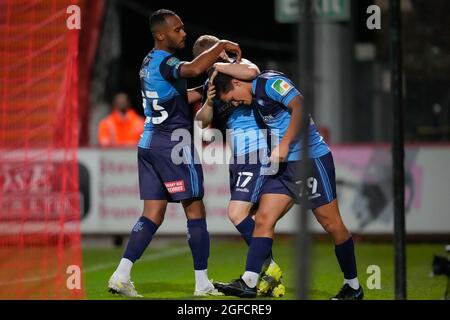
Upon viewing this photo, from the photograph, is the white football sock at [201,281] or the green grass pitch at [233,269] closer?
the white football sock at [201,281]

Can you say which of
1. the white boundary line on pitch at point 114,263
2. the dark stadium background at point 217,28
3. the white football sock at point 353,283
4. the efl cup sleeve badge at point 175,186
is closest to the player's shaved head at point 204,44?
the efl cup sleeve badge at point 175,186

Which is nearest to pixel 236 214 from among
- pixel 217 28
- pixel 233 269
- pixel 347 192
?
pixel 233 269

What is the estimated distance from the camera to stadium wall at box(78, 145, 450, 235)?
537 inches

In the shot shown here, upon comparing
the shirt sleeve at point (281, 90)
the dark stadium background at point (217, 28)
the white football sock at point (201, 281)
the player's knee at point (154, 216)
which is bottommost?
the white football sock at point (201, 281)

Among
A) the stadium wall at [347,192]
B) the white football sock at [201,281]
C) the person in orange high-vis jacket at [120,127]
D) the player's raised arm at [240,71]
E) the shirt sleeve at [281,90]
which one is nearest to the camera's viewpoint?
the shirt sleeve at [281,90]

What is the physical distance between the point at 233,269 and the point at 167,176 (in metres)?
2.71

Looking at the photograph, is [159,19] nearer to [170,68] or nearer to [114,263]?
[170,68]

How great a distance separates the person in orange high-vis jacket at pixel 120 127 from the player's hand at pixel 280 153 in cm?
753

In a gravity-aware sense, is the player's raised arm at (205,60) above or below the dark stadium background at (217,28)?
below

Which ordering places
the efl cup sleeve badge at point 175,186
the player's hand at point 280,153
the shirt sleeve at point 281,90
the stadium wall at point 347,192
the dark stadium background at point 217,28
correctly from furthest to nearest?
the dark stadium background at point 217,28 < the stadium wall at point 347,192 < the efl cup sleeve badge at point 175,186 < the shirt sleeve at point 281,90 < the player's hand at point 280,153

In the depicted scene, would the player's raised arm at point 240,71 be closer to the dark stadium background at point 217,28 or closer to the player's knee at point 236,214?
the player's knee at point 236,214

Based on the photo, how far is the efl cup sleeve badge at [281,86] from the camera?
7.99m
